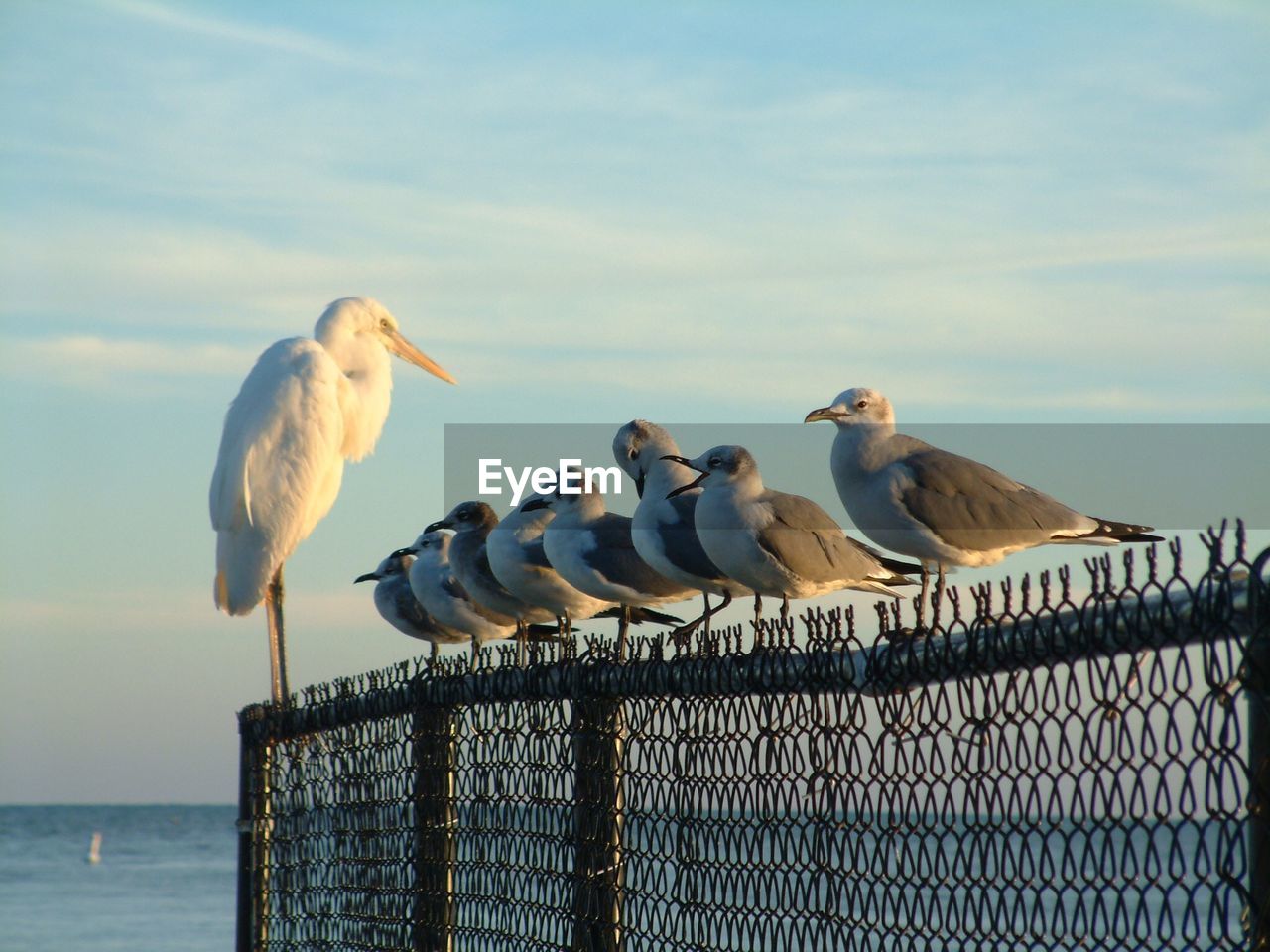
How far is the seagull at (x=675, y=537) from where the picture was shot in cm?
564

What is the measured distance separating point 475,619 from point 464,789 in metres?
3.40

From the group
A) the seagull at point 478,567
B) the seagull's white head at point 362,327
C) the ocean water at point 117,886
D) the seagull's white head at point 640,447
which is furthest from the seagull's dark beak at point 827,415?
the ocean water at point 117,886

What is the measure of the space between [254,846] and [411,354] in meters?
6.46

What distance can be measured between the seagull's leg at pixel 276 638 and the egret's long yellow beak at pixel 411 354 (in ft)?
7.07

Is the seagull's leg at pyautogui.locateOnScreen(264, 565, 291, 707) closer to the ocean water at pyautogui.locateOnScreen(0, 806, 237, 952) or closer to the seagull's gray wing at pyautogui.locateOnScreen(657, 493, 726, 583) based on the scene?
the seagull's gray wing at pyautogui.locateOnScreen(657, 493, 726, 583)

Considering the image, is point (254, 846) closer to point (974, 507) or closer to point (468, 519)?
point (468, 519)

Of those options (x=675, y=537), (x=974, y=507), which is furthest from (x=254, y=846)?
(x=974, y=507)

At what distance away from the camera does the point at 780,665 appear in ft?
10.7

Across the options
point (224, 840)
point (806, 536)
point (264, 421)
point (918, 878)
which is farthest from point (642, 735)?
point (224, 840)

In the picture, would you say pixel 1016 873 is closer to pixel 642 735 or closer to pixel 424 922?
pixel 642 735

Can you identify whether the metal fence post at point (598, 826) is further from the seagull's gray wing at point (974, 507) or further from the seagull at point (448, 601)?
the seagull at point (448, 601)

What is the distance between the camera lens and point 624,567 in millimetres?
6352

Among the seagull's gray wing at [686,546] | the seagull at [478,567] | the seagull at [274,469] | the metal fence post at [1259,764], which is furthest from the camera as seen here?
the seagull at [274,469]

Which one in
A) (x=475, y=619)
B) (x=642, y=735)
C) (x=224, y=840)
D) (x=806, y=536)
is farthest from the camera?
(x=224, y=840)
